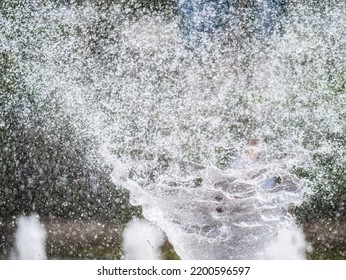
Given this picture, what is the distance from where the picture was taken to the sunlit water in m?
2.23

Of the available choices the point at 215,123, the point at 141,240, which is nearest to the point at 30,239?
the point at 141,240

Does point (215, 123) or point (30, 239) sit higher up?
point (215, 123)

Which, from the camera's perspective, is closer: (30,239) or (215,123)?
(215,123)

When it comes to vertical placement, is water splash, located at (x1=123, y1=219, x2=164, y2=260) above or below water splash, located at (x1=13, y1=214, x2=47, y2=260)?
below

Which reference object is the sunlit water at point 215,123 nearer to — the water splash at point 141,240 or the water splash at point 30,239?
the water splash at point 141,240

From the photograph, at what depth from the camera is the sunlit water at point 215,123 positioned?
2.23 m

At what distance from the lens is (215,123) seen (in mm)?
2250

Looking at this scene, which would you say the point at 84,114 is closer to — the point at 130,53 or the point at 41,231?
the point at 130,53

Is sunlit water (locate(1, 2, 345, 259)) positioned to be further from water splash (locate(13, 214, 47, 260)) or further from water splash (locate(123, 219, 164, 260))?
water splash (locate(13, 214, 47, 260))

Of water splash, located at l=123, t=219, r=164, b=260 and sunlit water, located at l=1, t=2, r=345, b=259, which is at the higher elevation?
sunlit water, located at l=1, t=2, r=345, b=259

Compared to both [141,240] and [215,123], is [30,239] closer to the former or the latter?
[141,240]

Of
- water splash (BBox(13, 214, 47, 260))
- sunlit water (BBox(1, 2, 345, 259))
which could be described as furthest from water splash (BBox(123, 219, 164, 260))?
water splash (BBox(13, 214, 47, 260))

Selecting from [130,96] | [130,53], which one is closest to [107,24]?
[130,53]

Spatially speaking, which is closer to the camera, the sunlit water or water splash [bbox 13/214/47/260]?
the sunlit water
